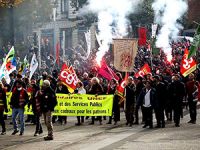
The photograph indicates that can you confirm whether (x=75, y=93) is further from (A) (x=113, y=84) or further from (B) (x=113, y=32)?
(B) (x=113, y=32)

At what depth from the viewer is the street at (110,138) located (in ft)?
47.1

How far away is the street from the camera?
565 inches

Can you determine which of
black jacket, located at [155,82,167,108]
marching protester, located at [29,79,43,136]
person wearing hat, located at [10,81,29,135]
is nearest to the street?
marching protester, located at [29,79,43,136]

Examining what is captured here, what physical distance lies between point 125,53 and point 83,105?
2270 millimetres

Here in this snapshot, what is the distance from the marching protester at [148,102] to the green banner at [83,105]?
5.27 ft

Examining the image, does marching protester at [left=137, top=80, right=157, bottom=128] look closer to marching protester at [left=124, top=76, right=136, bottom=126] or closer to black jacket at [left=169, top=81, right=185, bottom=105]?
marching protester at [left=124, top=76, right=136, bottom=126]

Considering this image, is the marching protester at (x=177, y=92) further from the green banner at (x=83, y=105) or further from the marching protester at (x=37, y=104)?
the marching protester at (x=37, y=104)

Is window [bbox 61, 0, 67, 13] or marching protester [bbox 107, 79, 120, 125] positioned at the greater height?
window [bbox 61, 0, 67, 13]

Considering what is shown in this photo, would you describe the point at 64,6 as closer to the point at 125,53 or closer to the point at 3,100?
the point at 125,53

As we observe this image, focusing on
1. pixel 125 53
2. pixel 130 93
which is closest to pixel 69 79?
pixel 125 53

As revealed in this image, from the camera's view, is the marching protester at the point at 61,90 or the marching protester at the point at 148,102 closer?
the marching protester at the point at 148,102

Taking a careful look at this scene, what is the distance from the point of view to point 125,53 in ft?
65.7

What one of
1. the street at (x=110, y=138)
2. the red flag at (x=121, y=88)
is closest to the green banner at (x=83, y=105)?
the red flag at (x=121, y=88)

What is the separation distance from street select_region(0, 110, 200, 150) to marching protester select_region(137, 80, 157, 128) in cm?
38
